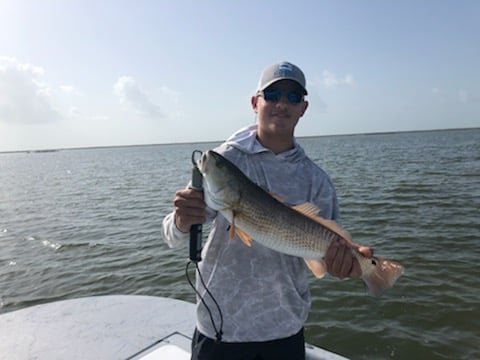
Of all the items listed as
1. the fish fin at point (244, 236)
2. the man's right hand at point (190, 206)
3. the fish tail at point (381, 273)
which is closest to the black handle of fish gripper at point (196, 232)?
the man's right hand at point (190, 206)

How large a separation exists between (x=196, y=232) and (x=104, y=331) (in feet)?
10.7

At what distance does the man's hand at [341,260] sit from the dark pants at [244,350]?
681mm

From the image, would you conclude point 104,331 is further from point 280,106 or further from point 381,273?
point 280,106

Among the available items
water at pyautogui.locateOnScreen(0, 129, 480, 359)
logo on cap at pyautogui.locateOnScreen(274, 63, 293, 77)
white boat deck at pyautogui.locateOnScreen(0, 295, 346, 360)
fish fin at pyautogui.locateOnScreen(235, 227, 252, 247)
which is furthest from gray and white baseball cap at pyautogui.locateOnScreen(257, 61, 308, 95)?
water at pyautogui.locateOnScreen(0, 129, 480, 359)

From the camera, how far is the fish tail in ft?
10.3

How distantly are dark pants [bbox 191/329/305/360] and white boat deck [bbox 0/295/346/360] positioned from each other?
1.52 metres

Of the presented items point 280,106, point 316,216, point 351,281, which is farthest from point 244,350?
point 351,281

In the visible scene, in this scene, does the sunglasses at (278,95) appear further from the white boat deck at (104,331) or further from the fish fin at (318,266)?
the white boat deck at (104,331)

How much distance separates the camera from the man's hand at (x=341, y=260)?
10.1 feet

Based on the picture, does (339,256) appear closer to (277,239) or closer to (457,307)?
(277,239)

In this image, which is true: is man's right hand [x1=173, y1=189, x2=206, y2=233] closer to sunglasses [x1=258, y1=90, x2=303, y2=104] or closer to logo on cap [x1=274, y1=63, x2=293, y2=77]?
sunglasses [x1=258, y1=90, x2=303, y2=104]

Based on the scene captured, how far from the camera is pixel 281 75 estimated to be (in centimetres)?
331

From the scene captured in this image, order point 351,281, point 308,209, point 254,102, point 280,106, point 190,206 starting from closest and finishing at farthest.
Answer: point 190,206 → point 308,209 → point 280,106 → point 254,102 → point 351,281

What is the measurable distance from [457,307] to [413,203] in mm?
10179
